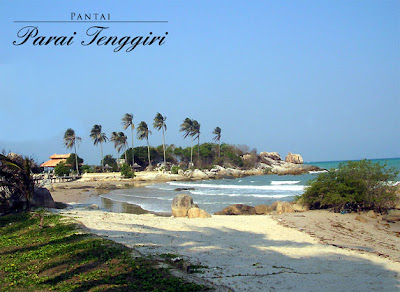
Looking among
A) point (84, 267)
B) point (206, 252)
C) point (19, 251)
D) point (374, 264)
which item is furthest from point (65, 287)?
point (374, 264)

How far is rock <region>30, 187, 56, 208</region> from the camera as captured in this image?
17.2 m

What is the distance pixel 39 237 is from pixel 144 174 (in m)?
58.4

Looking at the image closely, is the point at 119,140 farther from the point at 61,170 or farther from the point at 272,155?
the point at 272,155

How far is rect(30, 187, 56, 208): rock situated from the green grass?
7.02 m

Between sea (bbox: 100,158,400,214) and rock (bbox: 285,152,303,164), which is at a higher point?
rock (bbox: 285,152,303,164)

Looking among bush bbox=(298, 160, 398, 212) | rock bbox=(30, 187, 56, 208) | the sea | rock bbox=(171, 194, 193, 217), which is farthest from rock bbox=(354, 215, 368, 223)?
rock bbox=(30, 187, 56, 208)

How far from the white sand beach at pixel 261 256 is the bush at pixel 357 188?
6021 mm

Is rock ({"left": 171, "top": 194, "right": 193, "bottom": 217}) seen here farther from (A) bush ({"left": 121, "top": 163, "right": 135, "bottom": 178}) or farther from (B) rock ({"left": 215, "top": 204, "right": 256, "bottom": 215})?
(A) bush ({"left": 121, "top": 163, "right": 135, "bottom": 178})

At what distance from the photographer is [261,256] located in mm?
9320

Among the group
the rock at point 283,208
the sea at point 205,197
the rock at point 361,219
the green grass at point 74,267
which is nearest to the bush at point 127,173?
the sea at point 205,197

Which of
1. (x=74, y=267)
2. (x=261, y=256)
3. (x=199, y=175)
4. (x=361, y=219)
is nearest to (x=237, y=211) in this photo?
(x=361, y=219)

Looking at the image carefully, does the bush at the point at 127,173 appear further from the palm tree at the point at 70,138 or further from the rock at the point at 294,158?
the rock at the point at 294,158

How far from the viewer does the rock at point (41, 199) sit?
17188mm

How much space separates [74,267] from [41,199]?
1194 centimetres
